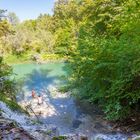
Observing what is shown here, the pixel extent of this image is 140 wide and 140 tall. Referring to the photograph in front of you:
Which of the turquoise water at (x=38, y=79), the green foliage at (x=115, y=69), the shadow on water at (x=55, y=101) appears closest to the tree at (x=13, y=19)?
the turquoise water at (x=38, y=79)

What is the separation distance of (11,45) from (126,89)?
3912 centimetres

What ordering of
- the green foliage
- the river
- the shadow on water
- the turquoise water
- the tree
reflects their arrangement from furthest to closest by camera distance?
the tree
the turquoise water
the shadow on water
the river
the green foliage

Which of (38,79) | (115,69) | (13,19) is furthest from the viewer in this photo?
(13,19)

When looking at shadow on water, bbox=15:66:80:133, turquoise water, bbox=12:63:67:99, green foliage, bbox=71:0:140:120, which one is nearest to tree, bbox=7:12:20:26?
turquoise water, bbox=12:63:67:99

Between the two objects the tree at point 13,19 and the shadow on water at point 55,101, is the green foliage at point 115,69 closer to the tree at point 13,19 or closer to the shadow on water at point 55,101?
the shadow on water at point 55,101

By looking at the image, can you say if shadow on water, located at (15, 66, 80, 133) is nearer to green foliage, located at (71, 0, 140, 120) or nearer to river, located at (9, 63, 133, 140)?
river, located at (9, 63, 133, 140)

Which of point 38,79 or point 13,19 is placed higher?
point 13,19

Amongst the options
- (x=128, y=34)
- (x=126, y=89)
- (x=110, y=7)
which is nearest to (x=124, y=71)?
(x=126, y=89)

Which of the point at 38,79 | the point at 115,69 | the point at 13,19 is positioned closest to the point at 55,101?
the point at 115,69

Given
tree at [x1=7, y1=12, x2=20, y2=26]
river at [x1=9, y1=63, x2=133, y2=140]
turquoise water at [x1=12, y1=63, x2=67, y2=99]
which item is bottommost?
river at [x1=9, y1=63, x2=133, y2=140]

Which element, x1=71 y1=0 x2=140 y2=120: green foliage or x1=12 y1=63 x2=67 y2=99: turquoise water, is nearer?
x1=71 y1=0 x2=140 y2=120: green foliage

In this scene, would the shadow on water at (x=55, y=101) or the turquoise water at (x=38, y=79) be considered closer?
the shadow on water at (x=55, y=101)

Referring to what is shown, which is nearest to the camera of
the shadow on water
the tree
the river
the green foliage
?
the green foliage

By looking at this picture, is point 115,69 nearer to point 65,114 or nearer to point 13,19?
point 65,114
